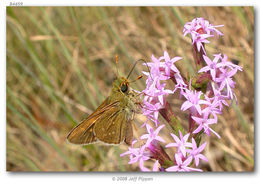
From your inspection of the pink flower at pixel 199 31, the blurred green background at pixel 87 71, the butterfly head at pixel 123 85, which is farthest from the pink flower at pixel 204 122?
the blurred green background at pixel 87 71

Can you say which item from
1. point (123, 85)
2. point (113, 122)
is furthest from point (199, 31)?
point (113, 122)

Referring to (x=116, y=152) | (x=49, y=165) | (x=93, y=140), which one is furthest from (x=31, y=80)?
(x=93, y=140)

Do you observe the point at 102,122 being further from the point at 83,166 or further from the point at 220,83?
the point at 83,166

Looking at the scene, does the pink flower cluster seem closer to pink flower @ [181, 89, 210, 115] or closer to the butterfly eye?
pink flower @ [181, 89, 210, 115]

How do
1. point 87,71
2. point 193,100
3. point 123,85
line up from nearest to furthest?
1. point 193,100
2. point 123,85
3. point 87,71

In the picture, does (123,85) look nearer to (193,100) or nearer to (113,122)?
(113,122)
